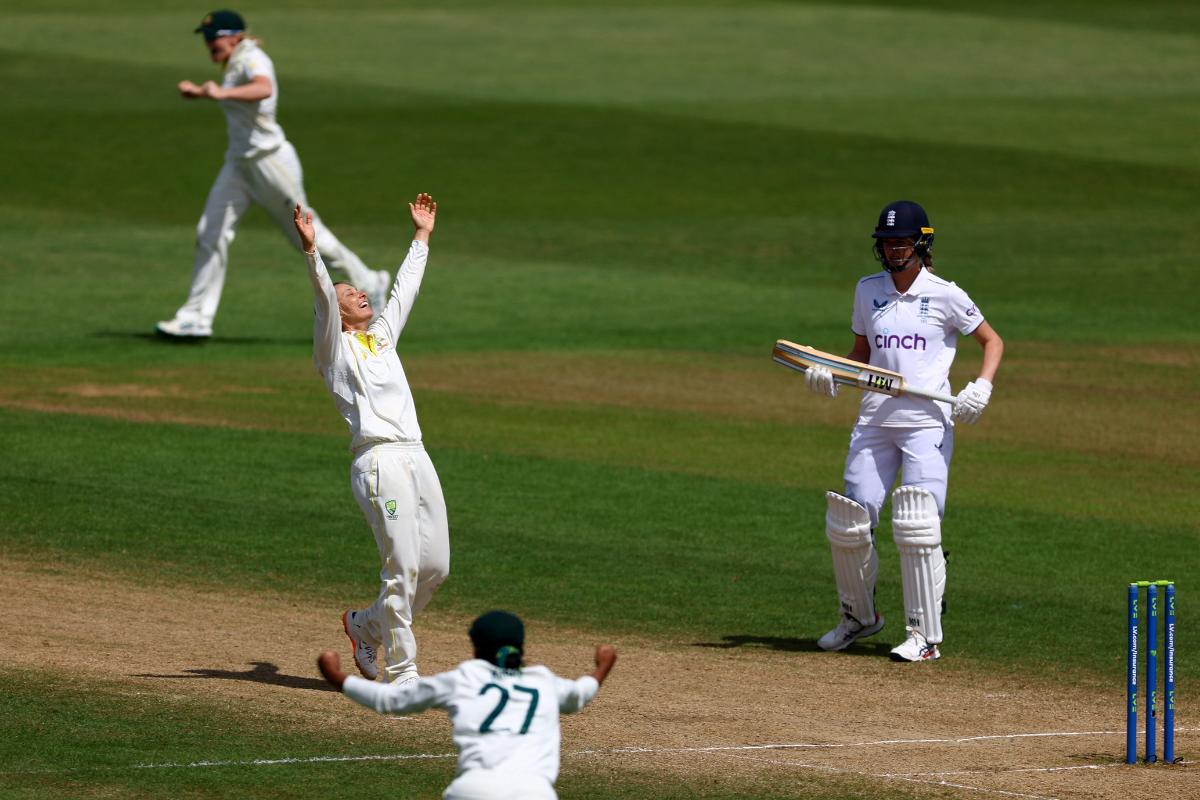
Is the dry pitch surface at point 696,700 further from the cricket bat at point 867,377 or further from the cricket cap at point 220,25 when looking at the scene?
the cricket cap at point 220,25

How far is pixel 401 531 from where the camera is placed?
33.5 ft

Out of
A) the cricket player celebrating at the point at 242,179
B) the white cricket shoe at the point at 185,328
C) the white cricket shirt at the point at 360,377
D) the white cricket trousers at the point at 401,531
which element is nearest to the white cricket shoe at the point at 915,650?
the white cricket trousers at the point at 401,531

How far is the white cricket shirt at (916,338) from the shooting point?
1176cm

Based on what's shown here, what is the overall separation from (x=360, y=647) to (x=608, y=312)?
12.9 meters

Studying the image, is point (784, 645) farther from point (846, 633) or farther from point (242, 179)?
point (242, 179)

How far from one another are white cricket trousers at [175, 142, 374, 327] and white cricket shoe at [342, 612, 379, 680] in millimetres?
10016

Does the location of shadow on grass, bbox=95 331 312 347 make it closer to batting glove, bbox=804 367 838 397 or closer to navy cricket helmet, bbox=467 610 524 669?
batting glove, bbox=804 367 838 397

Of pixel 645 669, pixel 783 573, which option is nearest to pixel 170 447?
pixel 783 573

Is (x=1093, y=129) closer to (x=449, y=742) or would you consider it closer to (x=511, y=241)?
(x=511, y=241)

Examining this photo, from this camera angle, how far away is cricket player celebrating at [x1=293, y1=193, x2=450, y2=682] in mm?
10227

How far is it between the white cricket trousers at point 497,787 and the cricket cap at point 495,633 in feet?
1.44

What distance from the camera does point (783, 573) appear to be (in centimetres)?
1370

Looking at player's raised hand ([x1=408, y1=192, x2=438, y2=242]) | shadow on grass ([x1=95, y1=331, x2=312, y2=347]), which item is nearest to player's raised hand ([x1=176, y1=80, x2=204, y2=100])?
shadow on grass ([x1=95, y1=331, x2=312, y2=347])

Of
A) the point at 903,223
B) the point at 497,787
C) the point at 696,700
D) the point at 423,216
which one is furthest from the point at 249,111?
the point at 497,787
